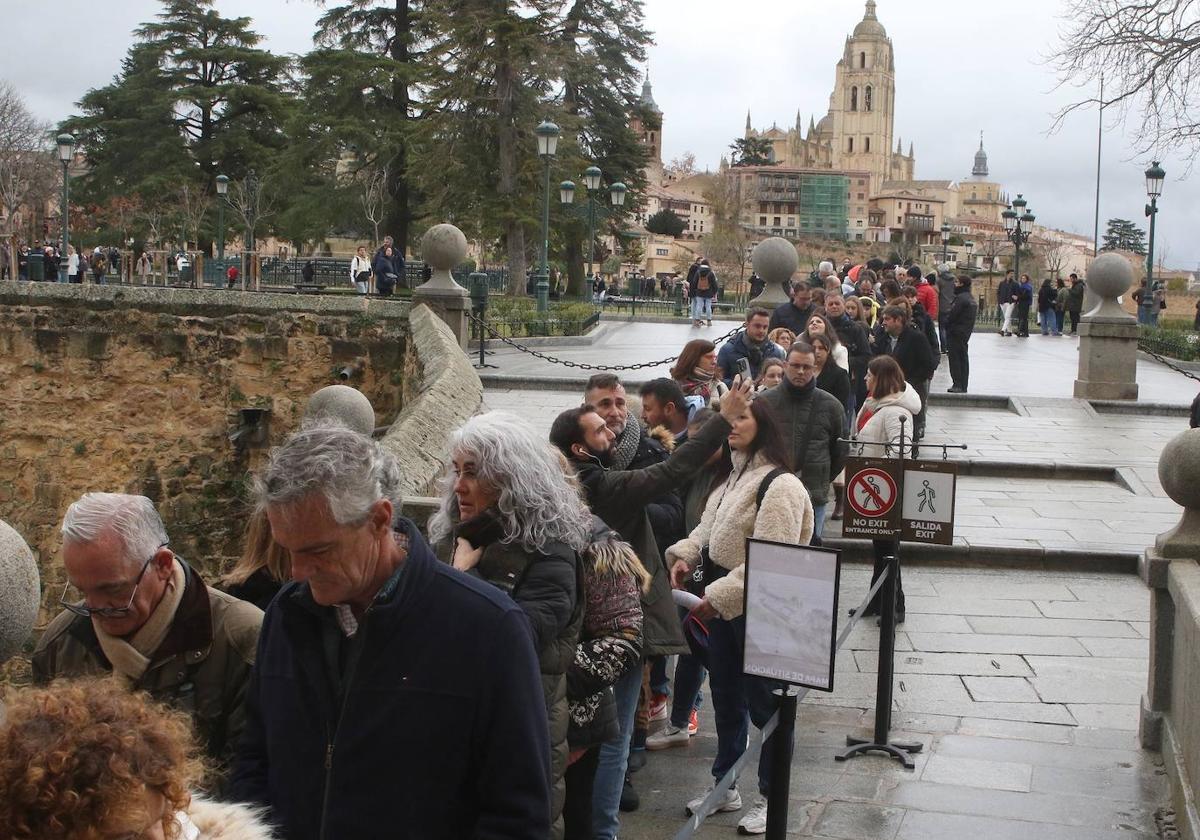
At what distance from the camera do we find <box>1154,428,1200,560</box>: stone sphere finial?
5555 millimetres

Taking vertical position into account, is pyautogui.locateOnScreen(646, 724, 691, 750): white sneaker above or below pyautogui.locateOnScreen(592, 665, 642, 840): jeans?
below

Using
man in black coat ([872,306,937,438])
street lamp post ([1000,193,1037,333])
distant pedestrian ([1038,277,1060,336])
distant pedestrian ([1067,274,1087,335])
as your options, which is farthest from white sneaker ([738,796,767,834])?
street lamp post ([1000,193,1037,333])

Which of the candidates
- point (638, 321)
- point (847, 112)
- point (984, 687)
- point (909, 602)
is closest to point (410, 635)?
point (984, 687)

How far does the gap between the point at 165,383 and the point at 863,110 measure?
154 metres

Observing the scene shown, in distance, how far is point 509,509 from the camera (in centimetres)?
326

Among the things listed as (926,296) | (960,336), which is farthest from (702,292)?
(960,336)

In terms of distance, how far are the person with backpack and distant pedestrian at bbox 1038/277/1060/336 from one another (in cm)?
897

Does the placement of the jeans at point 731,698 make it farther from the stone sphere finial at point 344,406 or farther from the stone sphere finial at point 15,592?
the stone sphere finial at point 15,592

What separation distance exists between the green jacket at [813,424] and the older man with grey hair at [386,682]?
4.89 m

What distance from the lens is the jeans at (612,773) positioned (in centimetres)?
420

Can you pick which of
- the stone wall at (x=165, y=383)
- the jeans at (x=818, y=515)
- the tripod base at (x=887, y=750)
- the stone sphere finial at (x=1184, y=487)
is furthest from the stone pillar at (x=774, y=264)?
the tripod base at (x=887, y=750)

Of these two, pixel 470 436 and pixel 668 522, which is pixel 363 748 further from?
pixel 668 522

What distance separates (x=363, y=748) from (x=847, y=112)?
164 metres

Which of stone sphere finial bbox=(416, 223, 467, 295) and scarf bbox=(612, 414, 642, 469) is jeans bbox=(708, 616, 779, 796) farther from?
stone sphere finial bbox=(416, 223, 467, 295)
